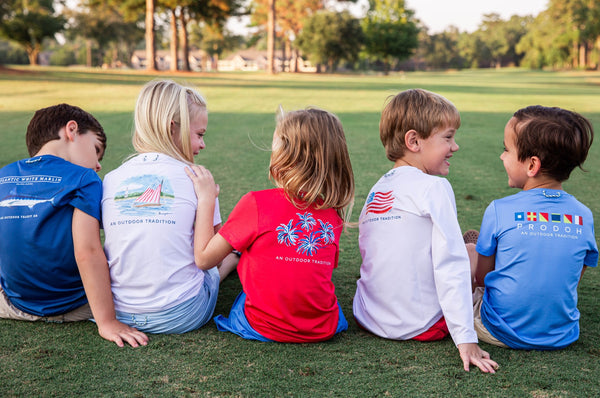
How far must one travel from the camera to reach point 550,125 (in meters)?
2.44

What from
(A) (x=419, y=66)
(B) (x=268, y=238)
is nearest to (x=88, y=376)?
(B) (x=268, y=238)

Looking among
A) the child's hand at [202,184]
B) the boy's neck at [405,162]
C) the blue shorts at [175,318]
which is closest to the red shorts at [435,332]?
the boy's neck at [405,162]

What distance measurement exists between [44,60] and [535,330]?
119437 mm

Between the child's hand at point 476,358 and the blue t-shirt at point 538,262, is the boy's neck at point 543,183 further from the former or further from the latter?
the child's hand at point 476,358

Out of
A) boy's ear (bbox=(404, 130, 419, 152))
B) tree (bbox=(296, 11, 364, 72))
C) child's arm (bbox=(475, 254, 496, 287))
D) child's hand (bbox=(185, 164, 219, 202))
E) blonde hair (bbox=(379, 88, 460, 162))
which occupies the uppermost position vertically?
tree (bbox=(296, 11, 364, 72))

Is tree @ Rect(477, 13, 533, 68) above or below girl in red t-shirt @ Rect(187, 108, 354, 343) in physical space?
above

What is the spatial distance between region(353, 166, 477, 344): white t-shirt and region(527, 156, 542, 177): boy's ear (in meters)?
0.39

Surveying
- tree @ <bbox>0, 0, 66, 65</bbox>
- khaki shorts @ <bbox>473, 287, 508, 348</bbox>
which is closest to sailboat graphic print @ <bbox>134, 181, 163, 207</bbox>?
khaki shorts @ <bbox>473, 287, 508, 348</bbox>

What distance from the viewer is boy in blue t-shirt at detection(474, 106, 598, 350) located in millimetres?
2396

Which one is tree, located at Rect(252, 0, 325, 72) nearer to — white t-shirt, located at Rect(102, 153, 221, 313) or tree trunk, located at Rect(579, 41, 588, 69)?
tree trunk, located at Rect(579, 41, 588, 69)

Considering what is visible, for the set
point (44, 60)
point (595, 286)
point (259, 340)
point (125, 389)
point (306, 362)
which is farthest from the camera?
point (44, 60)

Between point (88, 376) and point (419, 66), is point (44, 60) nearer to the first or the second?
point (419, 66)

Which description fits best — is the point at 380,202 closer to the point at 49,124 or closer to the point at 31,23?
the point at 49,124

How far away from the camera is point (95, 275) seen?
8.25ft
